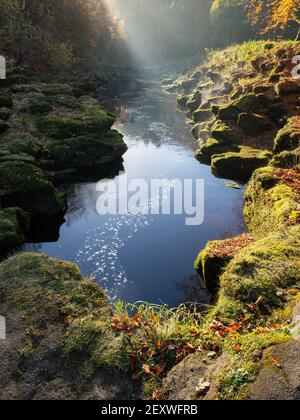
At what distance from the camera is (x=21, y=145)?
17266mm

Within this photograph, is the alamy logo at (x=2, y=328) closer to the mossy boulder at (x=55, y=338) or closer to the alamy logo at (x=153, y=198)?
the mossy boulder at (x=55, y=338)

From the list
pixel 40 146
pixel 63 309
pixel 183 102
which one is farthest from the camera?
pixel 183 102

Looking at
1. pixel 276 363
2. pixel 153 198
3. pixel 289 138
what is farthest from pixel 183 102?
pixel 276 363

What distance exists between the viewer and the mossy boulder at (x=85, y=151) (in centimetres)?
1934

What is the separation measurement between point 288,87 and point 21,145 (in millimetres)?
15092

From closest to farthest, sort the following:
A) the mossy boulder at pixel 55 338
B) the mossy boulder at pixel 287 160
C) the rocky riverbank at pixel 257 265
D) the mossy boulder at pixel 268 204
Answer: the rocky riverbank at pixel 257 265, the mossy boulder at pixel 55 338, the mossy boulder at pixel 268 204, the mossy boulder at pixel 287 160

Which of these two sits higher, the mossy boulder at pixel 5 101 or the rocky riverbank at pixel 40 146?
the mossy boulder at pixel 5 101

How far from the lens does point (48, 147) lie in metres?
19.2

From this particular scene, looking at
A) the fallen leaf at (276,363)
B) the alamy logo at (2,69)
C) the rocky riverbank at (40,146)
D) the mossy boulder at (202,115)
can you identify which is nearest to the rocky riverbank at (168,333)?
the fallen leaf at (276,363)

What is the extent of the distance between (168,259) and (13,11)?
29.0 m

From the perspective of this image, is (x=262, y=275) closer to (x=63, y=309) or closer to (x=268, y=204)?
(x=63, y=309)

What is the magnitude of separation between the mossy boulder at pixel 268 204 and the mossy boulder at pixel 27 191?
7.81 meters

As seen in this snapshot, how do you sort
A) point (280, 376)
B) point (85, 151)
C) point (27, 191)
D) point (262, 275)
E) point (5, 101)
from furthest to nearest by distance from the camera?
point (5, 101) → point (85, 151) → point (27, 191) → point (262, 275) → point (280, 376)

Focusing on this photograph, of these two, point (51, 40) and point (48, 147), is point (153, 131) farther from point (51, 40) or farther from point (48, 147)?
point (51, 40)
